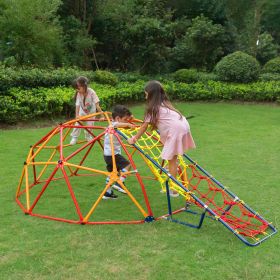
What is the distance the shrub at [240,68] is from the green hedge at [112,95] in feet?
1.39

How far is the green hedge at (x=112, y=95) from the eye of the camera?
10562 millimetres

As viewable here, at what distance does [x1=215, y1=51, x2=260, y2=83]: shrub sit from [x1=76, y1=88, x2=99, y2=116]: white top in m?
9.84

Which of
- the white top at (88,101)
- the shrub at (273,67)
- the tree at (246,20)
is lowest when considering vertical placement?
the shrub at (273,67)

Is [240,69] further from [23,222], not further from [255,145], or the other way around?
[23,222]

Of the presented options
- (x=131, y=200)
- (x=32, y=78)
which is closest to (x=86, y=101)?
(x=131, y=200)

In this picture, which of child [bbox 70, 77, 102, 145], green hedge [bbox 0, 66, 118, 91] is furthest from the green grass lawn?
green hedge [bbox 0, 66, 118, 91]

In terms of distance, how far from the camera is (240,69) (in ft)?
53.6

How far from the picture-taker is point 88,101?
25.7ft

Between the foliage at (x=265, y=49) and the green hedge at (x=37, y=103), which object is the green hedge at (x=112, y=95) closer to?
the green hedge at (x=37, y=103)

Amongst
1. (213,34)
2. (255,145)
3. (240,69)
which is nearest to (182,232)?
(255,145)

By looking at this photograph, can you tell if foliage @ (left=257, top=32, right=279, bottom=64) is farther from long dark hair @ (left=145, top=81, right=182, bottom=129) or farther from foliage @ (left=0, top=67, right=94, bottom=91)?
long dark hair @ (left=145, top=81, right=182, bottom=129)

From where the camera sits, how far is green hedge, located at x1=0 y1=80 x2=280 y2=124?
34.7ft

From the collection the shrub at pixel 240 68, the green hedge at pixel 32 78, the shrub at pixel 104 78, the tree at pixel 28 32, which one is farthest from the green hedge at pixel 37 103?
the shrub at pixel 240 68

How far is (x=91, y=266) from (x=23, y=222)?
1389 millimetres
